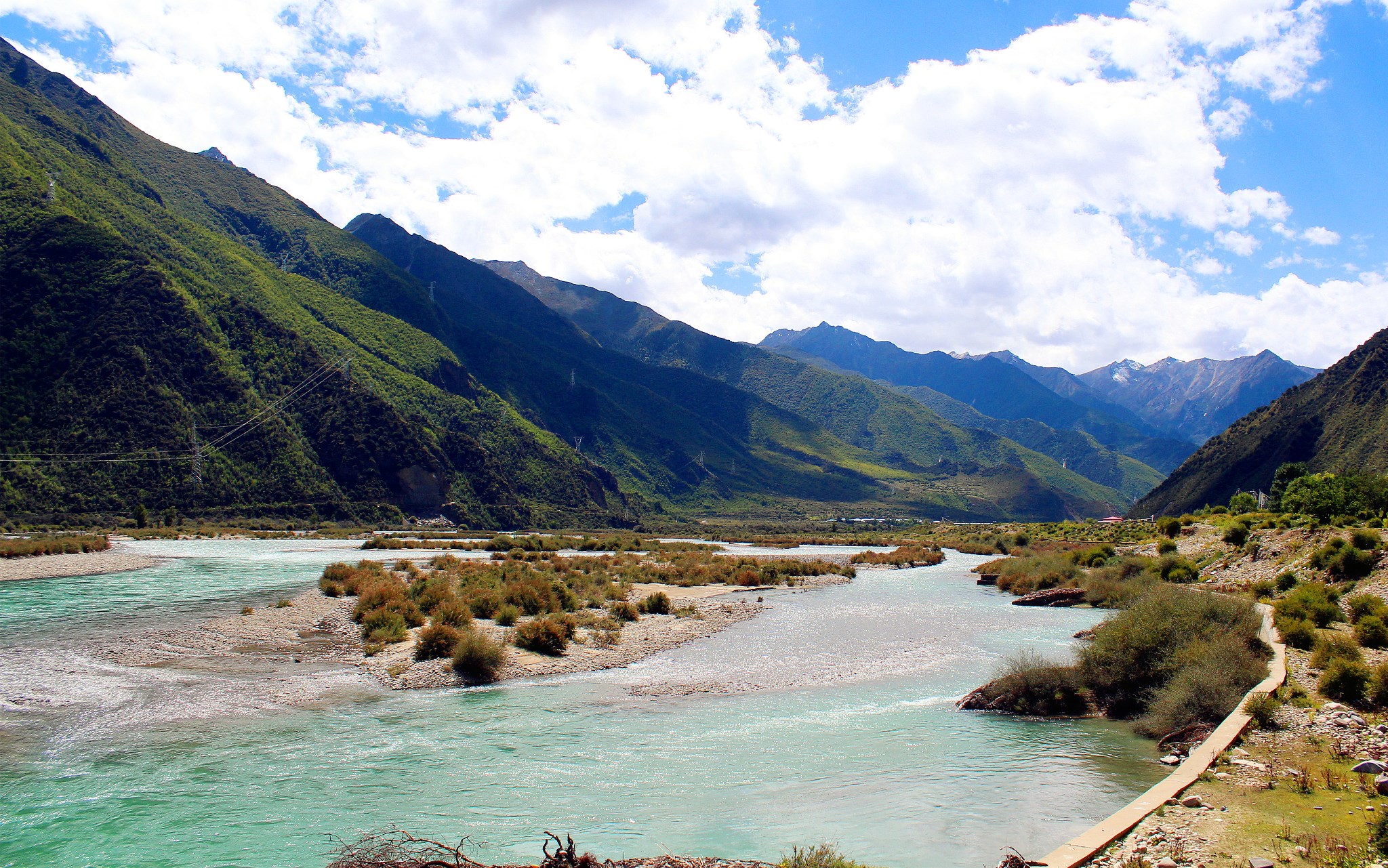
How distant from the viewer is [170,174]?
527 feet

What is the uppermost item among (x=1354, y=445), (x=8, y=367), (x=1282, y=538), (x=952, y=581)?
(x=8, y=367)

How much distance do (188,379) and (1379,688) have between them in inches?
4281

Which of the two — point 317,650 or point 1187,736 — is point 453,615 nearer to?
point 317,650

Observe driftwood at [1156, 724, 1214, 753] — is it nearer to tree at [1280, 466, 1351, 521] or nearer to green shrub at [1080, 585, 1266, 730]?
green shrub at [1080, 585, 1266, 730]

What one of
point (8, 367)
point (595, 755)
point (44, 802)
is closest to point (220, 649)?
point (44, 802)

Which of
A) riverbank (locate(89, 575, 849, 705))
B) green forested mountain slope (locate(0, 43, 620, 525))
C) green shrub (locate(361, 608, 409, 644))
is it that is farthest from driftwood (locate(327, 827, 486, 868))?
green forested mountain slope (locate(0, 43, 620, 525))

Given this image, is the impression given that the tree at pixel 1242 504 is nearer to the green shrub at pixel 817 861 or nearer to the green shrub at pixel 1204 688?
the green shrub at pixel 1204 688

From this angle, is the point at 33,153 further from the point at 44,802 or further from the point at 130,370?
the point at 44,802

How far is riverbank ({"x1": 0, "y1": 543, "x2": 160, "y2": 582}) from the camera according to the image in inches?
1561

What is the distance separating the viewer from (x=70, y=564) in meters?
43.4

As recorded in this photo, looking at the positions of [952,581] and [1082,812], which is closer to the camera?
[1082,812]

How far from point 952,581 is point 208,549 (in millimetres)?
52906

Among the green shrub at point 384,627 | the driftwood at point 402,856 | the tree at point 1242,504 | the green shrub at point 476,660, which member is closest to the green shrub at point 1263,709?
the driftwood at point 402,856

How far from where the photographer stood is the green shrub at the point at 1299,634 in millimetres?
18578
